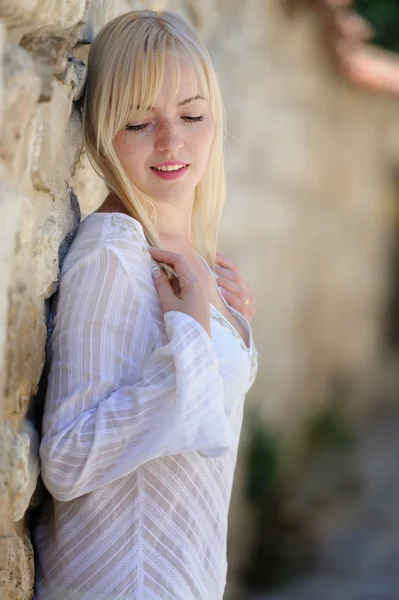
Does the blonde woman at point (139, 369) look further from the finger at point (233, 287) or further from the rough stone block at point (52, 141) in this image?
the finger at point (233, 287)

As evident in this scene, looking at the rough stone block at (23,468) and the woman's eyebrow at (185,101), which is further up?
the woman's eyebrow at (185,101)

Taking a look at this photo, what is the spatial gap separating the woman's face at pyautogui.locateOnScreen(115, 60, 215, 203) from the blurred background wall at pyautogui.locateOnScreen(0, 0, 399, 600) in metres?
0.28

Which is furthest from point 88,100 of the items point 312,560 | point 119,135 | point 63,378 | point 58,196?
point 312,560

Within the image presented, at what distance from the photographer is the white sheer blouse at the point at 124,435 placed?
155 centimetres

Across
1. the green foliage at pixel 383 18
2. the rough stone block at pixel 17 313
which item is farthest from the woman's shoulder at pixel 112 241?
the green foliage at pixel 383 18

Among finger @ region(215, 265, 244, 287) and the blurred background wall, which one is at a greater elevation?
finger @ region(215, 265, 244, 287)

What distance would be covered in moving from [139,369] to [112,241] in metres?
0.23

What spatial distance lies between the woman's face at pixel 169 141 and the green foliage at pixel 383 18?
4.86 meters

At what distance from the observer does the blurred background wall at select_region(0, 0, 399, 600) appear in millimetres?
4707

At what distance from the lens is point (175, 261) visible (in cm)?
176

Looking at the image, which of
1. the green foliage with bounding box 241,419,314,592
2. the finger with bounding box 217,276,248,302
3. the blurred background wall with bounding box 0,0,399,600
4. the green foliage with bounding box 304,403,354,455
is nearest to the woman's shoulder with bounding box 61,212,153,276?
the blurred background wall with bounding box 0,0,399,600

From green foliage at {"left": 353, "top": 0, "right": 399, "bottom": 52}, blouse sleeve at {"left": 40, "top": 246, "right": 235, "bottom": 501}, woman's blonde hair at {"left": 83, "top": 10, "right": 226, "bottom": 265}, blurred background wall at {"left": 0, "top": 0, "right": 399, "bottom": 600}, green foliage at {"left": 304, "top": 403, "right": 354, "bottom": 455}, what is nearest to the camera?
blouse sleeve at {"left": 40, "top": 246, "right": 235, "bottom": 501}

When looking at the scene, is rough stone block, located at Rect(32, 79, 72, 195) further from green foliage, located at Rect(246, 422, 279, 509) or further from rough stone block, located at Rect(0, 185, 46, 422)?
green foliage, located at Rect(246, 422, 279, 509)

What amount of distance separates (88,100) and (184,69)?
0.65ft
